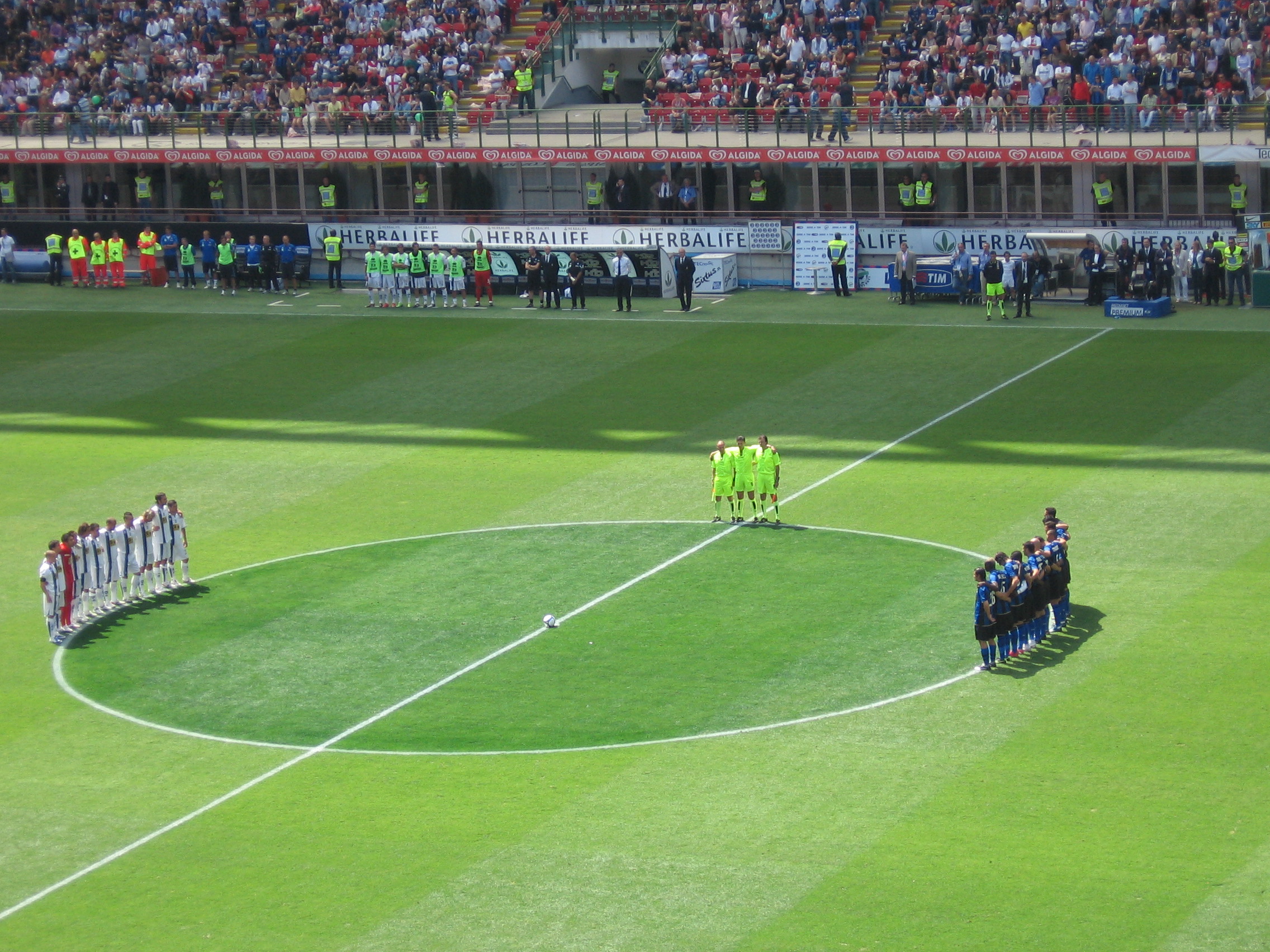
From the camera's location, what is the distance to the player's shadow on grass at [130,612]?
29594 millimetres

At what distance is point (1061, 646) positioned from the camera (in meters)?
27.3

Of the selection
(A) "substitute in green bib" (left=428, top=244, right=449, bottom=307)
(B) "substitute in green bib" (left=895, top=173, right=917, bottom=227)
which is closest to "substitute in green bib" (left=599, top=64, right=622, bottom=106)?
(A) "substitute in green bib" (left=428, top=244, right=449, bottom=307)

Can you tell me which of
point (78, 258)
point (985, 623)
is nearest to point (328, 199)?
point (78, 258)

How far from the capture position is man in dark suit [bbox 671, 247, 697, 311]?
51812 mm

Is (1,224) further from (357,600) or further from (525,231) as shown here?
(357,600)

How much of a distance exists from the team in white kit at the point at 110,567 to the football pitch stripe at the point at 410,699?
21.2 ft

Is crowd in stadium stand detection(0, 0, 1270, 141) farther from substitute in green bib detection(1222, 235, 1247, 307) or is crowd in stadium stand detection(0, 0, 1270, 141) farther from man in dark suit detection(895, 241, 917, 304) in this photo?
man in dark suit detection(895, 241, 917, 304)

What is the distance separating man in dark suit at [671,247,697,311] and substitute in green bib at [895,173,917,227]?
7057 mm

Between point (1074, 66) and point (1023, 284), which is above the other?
point (1074, 66)

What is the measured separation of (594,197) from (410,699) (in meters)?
34.9

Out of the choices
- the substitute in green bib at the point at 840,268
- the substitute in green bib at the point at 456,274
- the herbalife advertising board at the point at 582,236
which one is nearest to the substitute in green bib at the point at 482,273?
the substitute in green bib at the point at 456,274

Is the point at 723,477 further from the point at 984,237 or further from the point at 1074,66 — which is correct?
the point at 1074,66

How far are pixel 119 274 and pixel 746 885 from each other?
44.6 meters

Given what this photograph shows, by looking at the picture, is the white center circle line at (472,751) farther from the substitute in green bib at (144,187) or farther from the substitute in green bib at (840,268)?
the substitute in green bib at (144,187)
